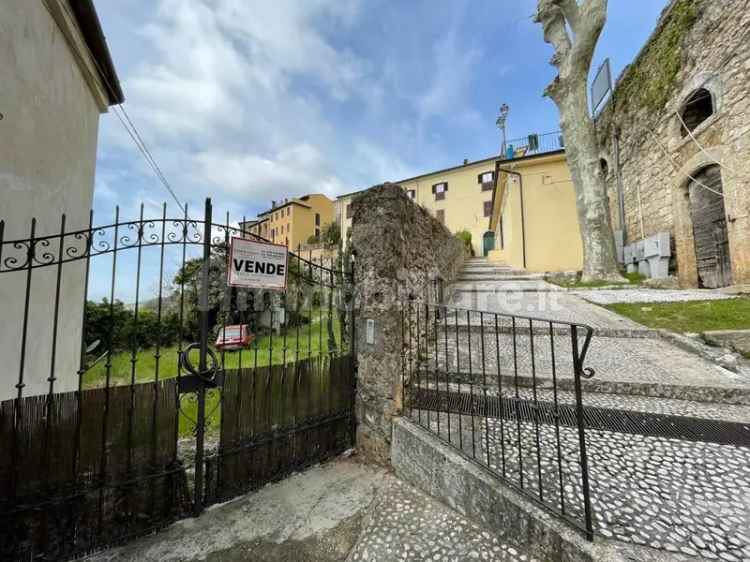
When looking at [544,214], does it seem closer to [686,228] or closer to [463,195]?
[686,228]

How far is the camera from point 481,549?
5.15 ft

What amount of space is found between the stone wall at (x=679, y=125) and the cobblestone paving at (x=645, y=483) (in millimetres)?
6747

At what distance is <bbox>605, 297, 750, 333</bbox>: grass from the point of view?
3.78 meters

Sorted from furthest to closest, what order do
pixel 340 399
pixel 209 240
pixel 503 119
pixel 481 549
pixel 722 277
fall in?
pixel 503 119 < pixel 722 277 < pixel 340 399 < pixel 209 240 < pixel 481 549

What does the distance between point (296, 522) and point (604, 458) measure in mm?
1965

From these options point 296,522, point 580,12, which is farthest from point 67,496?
point 580,12

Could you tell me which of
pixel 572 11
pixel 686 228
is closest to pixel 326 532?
pixel 686 228

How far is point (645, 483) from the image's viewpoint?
1630 mm

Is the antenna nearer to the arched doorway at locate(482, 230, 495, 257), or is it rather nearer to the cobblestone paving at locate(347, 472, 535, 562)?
the arched doorway at locate(482, 230, 495, 257)

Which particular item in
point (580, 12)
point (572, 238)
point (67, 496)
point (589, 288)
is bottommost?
point (67, 496)

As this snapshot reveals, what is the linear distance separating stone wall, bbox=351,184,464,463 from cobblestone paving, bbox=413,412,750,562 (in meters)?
0.60

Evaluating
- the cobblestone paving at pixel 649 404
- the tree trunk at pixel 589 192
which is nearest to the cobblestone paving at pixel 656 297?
the tree trunk at pixel 589 192

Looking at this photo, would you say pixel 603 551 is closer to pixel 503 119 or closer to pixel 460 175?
pixel 503 119

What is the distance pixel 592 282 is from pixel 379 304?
810 centimetres
